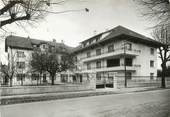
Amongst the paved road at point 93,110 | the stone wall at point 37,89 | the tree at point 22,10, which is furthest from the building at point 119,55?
the tree at point 22,10

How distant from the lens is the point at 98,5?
7.41 meters

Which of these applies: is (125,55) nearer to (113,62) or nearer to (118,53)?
(118,53)

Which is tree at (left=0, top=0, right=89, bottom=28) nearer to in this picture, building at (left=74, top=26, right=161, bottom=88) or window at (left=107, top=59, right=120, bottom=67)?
building at (left=74, top=26, right=161, bottom=88)

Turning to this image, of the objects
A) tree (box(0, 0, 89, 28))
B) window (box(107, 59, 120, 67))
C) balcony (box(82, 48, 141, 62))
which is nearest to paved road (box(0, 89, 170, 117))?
tree (box(0, 0, 89, 28))

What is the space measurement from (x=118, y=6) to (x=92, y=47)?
28.5 meters

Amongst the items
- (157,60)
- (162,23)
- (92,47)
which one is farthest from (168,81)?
(162,23)

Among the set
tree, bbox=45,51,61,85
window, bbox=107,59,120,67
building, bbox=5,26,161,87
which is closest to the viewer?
tree, bbox=45,51,61,85

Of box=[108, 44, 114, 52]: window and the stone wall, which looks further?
box=[108, 44, 114, 52]: window

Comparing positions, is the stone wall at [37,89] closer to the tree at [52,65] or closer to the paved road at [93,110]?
the tree at [52,65]

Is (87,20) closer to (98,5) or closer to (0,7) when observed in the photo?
(98,5)

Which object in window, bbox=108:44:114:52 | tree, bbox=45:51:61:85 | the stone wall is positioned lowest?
the stone wall

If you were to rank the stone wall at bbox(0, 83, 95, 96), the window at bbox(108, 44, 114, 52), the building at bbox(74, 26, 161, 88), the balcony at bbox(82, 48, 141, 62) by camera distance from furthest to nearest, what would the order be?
the window at bbox(108, 44, 114, 52) < the building at bbox(74, 26, 161, 88) < the balcony at bbox(82, 48, 141, 62) < the stone wall at bbox(0, 83, 95, 96)

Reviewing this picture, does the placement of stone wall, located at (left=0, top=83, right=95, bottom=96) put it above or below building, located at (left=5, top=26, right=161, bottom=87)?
below

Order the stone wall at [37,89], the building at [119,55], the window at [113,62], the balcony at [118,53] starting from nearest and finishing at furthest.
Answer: the stone wall at [37,89] < the balcony at [118,53] < the building at [119,55] < the window at [113,62]
